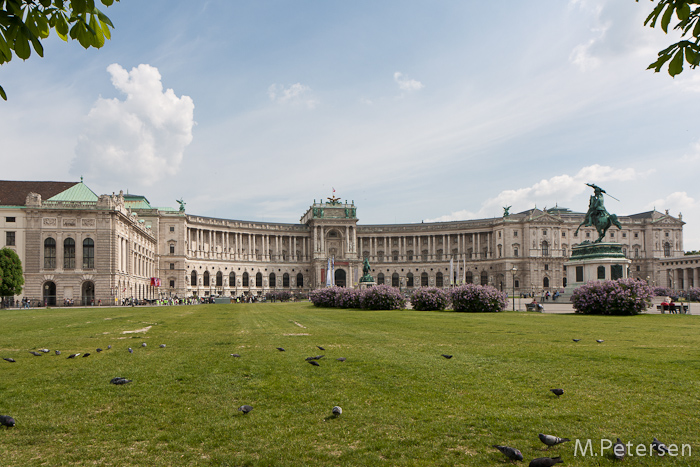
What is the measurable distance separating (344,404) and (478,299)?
1188 inches

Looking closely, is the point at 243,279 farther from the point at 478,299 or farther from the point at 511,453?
the point at 511,453

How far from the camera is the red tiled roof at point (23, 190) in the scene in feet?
219

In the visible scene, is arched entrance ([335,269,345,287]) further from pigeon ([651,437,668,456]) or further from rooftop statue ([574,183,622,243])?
pigeon ([651,437,668,456])

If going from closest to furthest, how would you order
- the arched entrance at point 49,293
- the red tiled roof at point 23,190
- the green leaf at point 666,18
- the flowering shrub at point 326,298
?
the green leaf at point 666,18 < the flowering shrub at point 326,298 < the arched entrance at point 49,293 < the red tiled roof at point 23,190

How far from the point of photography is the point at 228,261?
119562 millimetres

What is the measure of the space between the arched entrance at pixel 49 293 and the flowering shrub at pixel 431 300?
46.7m

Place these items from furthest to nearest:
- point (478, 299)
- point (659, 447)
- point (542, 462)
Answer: point (478, 299)
point (659, 447)
point (542, 462)

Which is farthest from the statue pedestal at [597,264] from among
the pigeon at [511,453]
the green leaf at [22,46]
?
the green leaf at [22,46]

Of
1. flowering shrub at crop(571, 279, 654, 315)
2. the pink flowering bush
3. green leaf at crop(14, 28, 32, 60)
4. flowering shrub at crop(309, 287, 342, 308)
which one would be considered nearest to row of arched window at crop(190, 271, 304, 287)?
flowering shrub at crop(309, 287, 342, 308)

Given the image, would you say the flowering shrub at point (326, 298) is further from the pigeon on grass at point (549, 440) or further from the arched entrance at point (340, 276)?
the arched entrance at point (340, 276)

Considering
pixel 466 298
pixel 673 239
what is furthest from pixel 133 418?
pixel 673 239

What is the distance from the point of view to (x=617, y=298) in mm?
32938

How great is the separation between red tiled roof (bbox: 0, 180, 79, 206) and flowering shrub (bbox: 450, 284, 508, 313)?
5899cm

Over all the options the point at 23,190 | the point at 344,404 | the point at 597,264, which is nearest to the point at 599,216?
the point at 597,264
